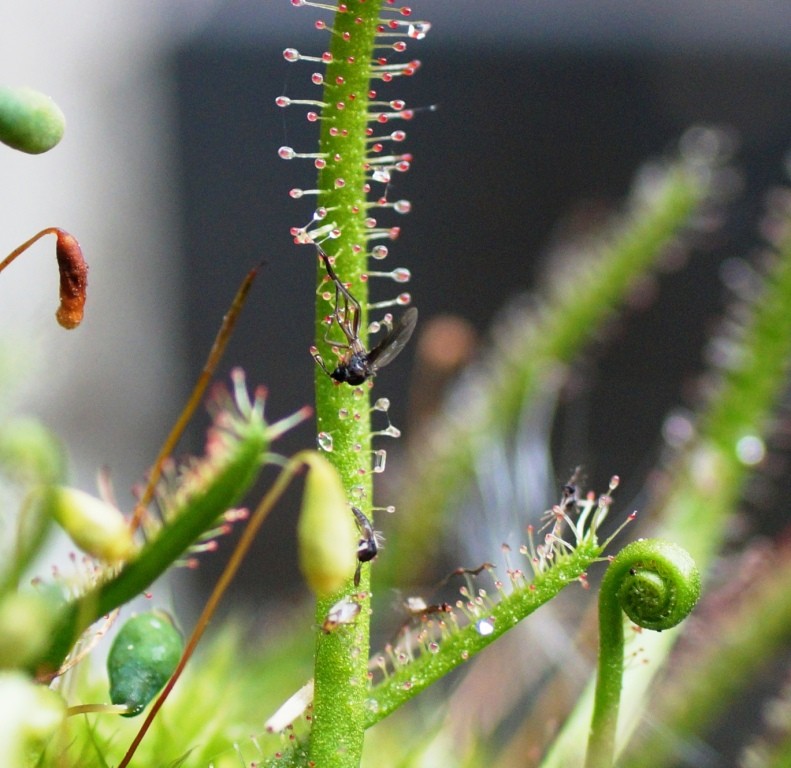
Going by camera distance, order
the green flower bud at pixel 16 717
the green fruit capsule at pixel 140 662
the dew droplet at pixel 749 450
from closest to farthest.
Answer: the green flower bud at pixel 16 717
the green fruit capsule at pixel 140 662
the dew droplet at pixel 749 450

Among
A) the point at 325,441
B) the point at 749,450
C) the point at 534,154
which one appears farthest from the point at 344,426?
the point at 534,154

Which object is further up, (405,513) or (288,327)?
(405,513)

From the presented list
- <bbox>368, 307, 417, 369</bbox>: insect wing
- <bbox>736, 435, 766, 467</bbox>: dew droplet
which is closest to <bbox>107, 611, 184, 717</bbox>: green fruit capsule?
<bbox>368, 307, 417, 369</bbox>: insect wing

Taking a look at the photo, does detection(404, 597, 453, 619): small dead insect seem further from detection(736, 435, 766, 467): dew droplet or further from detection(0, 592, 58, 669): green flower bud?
A: detection(736, 435, 766, 467): dew droplet

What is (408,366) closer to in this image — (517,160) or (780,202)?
(517,160)

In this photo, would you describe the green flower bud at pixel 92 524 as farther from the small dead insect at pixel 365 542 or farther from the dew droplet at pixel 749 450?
the dew droplet at pixel 749 450

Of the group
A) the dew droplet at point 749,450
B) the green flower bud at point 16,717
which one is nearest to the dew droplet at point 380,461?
the green flower bud at point 16,717

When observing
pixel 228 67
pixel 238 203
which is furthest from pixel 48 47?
pixel 238 203
